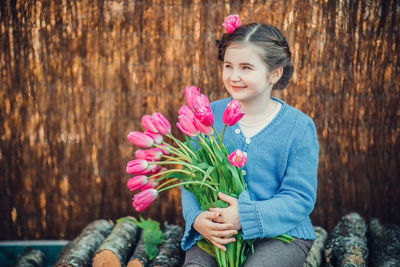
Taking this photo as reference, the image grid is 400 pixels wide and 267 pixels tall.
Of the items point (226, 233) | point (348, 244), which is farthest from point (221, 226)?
point (348, 244)

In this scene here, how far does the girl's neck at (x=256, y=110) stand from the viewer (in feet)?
6.17

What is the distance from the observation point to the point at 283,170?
72.0 inches

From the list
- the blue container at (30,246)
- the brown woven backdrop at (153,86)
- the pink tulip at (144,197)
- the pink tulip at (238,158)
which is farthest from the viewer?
the blue container at (30,246)

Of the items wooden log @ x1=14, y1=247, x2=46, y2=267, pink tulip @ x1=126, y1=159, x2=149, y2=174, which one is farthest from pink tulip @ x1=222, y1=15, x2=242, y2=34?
wooden log @ x1=14, y1=247, x2=46, y2=267

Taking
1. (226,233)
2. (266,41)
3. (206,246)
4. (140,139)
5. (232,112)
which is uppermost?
(266,41)

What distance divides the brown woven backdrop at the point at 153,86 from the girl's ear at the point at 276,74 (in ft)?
2.16

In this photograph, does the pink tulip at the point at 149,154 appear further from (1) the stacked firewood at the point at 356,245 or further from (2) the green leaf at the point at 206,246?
(1) the stacked firewood at the point at 356,245

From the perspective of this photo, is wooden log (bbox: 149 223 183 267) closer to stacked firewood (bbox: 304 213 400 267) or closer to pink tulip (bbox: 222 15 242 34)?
stacked firewood (bbox: 304 213 400 267)

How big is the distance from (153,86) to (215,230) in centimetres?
116

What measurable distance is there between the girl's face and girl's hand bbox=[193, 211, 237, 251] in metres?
0.51

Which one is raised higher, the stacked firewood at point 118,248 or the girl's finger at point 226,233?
the girl's finger at point 226,233

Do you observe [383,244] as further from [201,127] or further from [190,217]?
[201,127]

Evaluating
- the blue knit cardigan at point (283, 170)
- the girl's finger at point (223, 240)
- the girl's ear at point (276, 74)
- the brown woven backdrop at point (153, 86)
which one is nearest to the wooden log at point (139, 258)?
the blue knit cardigan at point (283, 170)

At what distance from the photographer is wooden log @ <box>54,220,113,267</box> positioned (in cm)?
222
